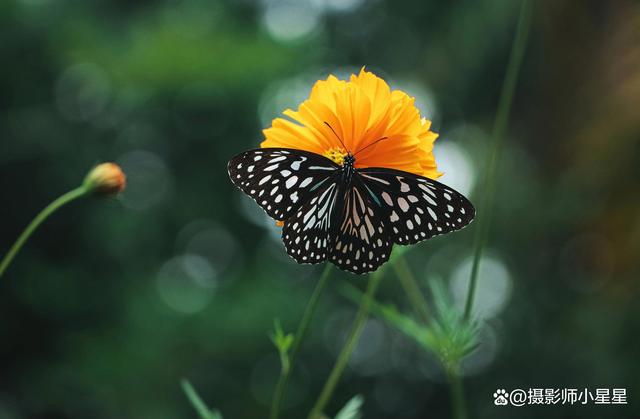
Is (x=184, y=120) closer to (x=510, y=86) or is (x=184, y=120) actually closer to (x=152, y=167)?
(x=152, y=167)

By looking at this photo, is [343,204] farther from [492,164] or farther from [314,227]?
[492,164]

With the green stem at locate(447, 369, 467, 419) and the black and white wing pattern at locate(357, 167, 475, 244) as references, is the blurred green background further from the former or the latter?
the green stem at locate(447, 369, 467, 419)

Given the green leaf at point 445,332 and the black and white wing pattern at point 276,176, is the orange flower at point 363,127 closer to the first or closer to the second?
the black and white wing pattern at point 276,176

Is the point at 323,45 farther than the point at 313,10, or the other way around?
the point at 313,10

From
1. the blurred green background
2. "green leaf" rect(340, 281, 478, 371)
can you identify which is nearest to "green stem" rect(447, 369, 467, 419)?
"green leaf" rect(340, 281, 478, 371)

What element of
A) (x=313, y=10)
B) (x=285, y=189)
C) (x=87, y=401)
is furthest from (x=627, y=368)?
(x=313, y=10)
